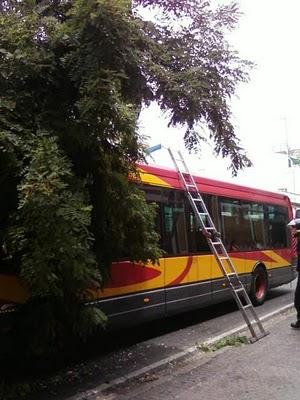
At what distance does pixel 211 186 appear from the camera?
10.4m

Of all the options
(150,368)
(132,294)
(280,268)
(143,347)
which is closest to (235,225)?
(280,268)

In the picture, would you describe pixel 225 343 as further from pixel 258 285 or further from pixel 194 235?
pixel 258 285

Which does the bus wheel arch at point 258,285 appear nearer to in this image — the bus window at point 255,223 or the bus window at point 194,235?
the bus window at point 255,223

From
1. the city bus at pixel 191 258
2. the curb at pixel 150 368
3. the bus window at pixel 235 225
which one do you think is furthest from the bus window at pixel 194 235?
the curb at pixel 150 368

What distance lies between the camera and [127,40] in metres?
5.19

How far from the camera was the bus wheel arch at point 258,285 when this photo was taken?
39.3ft

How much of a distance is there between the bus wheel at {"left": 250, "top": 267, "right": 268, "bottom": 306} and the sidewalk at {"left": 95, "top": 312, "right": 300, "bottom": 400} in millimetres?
3947

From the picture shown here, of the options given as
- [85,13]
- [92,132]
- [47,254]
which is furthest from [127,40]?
[47,254]

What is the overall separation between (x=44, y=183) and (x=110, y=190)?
46.8 inches

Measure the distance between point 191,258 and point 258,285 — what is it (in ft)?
11.7

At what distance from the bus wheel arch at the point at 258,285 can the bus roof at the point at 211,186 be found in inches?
60.2

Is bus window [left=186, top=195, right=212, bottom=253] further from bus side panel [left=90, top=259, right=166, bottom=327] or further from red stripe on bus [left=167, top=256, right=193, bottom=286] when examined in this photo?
bus side panel [left=90, top=259, right=166, bottom=327]

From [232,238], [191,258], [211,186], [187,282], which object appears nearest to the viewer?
[187,282]

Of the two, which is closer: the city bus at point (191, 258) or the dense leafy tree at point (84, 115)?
the dense leafy tree at point (84, 115)
